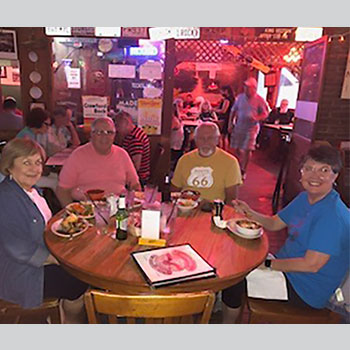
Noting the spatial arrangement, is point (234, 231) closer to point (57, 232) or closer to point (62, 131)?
point (57, 232)

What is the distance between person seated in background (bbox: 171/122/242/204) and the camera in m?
2.53

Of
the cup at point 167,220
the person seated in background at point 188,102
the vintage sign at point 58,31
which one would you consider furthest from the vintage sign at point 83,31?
the person seated in background at point 188,102

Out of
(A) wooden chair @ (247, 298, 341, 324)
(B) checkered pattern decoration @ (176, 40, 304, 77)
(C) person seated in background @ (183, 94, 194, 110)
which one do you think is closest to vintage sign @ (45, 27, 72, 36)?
(A) wooden chair @ (247, 298, 341, 324)

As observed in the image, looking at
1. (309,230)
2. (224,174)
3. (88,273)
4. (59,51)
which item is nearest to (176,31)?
(59,51)

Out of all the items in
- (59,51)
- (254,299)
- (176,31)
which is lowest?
(254,299)

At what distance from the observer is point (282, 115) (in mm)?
7574

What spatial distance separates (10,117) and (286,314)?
13.2 ft

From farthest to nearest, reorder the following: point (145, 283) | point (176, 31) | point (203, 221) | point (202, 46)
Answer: point (202, 46)
point (176, 31)
point (203, 221)
point (145, 283)

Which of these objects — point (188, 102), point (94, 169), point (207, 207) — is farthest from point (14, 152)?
point (188, 102)

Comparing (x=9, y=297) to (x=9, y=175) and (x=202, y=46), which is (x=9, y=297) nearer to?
(x=9, y=175)

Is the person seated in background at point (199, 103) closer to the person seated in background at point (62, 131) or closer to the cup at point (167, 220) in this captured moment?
the person seated in background at point (62, 131)

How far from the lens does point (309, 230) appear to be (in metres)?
1.69

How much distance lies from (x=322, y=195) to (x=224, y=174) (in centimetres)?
90

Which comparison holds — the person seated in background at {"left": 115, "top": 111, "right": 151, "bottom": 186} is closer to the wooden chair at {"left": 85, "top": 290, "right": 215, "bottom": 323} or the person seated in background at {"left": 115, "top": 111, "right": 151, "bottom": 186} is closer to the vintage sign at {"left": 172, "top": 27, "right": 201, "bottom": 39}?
the vintage sign at {"left": 172, "top": 27, "right": 201, "bottom": 39}
